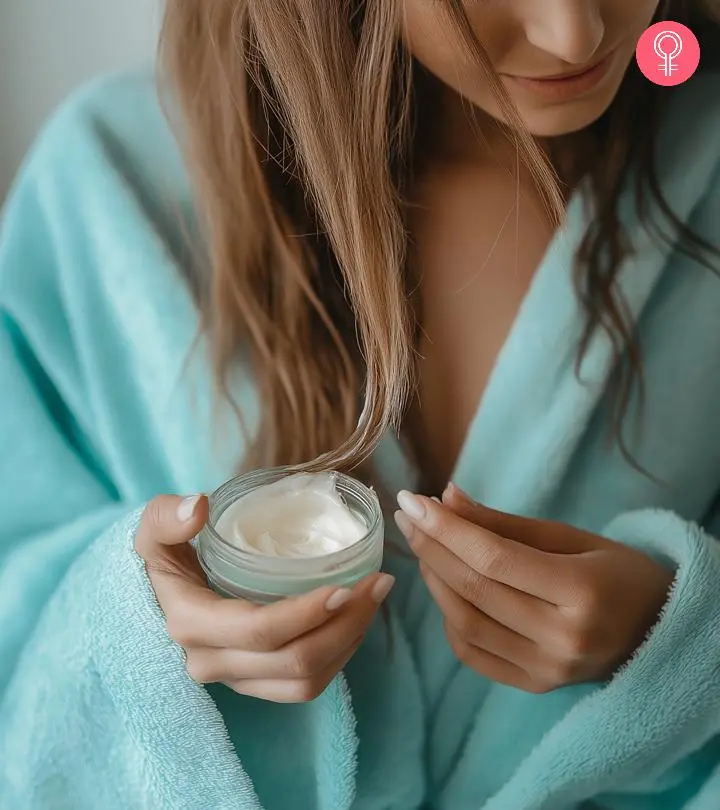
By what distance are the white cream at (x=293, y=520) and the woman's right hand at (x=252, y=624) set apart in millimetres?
21

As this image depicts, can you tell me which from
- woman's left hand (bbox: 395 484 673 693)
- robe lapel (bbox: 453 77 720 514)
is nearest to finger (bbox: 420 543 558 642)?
woman's left hand (bbox: 395 484 673 693)

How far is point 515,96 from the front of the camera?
50 centimetres

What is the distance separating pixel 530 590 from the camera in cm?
49

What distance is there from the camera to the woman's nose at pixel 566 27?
17.5 inches

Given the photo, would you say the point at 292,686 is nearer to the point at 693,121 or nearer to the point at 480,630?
the point at 480,630

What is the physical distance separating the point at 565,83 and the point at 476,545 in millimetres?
257

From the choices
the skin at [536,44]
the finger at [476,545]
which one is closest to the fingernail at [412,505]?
the finger at [476,545]

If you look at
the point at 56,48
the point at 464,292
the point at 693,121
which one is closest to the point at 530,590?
the point at 464,292

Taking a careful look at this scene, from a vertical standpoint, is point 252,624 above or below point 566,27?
below

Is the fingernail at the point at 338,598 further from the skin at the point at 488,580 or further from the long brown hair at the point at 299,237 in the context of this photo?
the long brown hair at the point at 299,237

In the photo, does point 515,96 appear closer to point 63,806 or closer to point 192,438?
point 192,438

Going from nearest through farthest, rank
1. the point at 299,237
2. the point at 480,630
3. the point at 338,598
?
the point at 338,598
the point at 480,630
the point at 299,237

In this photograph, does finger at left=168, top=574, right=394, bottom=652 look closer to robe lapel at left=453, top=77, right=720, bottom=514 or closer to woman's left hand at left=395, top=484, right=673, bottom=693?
woman's left hand at left=395, top=484, right=673, bottom=693

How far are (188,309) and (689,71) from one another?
0.37 meters
